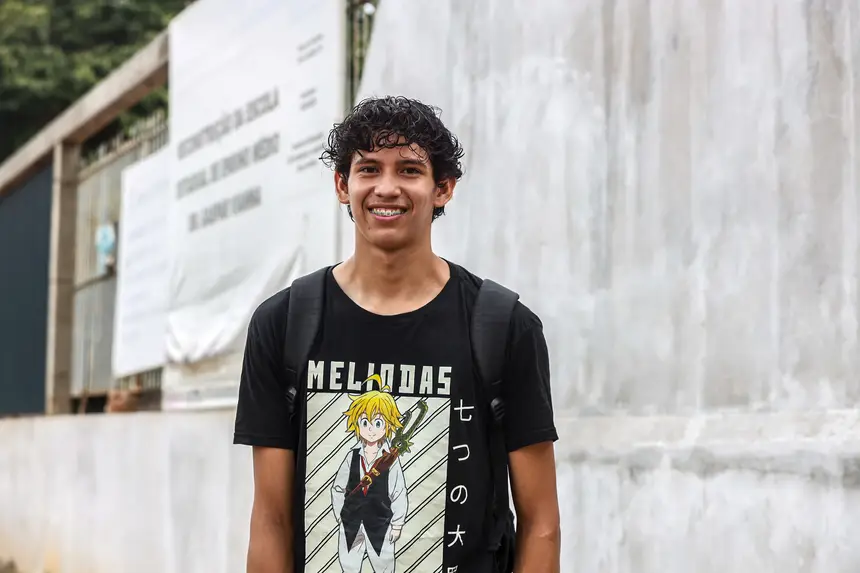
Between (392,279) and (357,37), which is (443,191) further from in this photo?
(357,37)

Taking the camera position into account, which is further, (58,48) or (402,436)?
(58,48)

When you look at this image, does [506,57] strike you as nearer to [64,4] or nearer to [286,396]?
[286,396]

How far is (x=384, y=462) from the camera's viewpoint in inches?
79.4

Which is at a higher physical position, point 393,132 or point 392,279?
point 393,132

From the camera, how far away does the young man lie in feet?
6.59

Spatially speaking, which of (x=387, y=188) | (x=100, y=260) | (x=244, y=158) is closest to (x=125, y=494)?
(x=244, y=158)

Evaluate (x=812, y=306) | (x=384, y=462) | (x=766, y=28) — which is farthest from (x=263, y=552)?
(x=766, y=28)

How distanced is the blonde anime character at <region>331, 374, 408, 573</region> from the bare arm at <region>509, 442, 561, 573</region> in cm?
21

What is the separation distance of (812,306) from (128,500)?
484 centimetres

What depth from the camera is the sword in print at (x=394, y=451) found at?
2014mm

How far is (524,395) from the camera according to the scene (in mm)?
2043

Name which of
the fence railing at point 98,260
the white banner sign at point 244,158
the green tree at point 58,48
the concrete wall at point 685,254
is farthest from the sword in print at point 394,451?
the green tree at point 58,48

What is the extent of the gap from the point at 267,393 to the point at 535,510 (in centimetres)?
52

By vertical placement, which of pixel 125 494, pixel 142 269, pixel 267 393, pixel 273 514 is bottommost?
pixel 125 494
